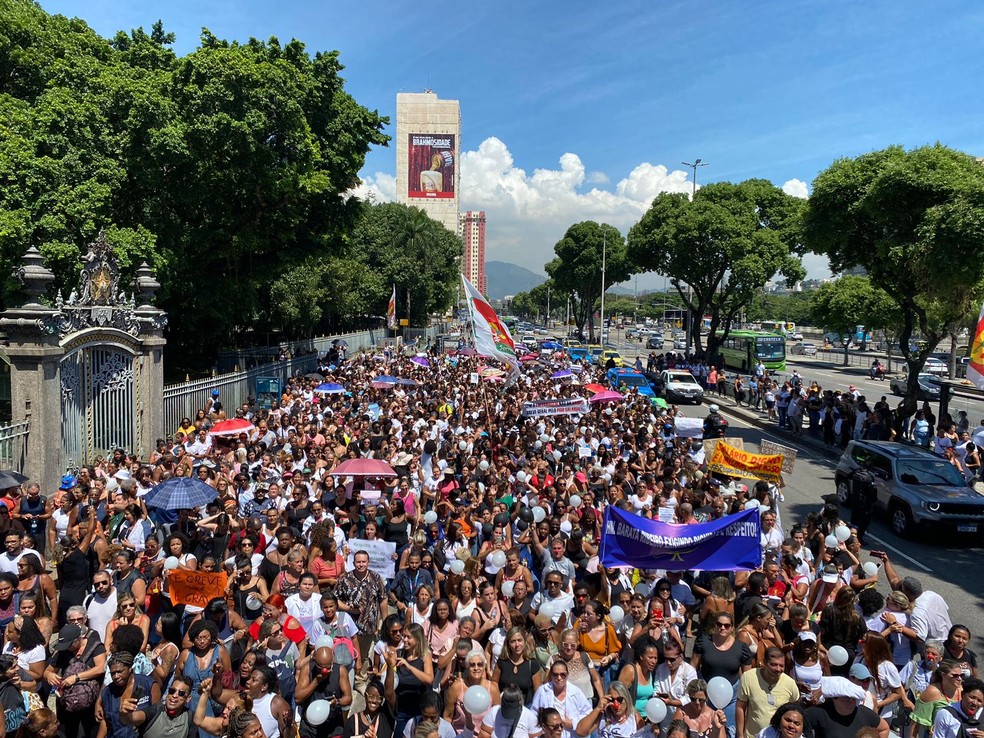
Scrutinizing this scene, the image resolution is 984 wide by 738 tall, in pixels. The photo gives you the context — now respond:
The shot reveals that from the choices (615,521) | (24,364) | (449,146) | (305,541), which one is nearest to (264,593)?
(305,541)

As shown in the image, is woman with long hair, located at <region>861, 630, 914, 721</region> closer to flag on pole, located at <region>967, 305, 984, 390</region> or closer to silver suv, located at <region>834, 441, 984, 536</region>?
silver suv, located at <region>834, 441, 984, 536</region>

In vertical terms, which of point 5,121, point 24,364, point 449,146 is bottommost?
point 24,364

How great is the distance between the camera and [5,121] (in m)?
18.6

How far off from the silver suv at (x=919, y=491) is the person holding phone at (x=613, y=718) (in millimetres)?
9426

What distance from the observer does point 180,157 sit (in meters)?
20.0

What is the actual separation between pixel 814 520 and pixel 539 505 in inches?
136

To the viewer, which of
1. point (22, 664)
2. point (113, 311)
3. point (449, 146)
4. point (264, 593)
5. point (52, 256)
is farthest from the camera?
point (449, 146)

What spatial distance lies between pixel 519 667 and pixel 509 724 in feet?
1.87

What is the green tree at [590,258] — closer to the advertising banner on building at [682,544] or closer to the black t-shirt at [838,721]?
the advertising banner on building at [682,544]

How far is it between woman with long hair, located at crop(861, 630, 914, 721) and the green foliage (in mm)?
18496

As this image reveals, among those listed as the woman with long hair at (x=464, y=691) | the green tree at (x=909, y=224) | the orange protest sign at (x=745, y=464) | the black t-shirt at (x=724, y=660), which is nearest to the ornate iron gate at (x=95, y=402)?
the woman with long hair at (x=464, y=691)

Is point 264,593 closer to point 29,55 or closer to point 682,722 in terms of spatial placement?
point 682,722

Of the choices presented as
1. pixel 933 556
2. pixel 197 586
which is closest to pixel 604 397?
pixel 933 556

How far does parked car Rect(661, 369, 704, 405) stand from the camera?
3097 centimetres
